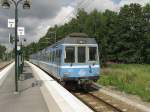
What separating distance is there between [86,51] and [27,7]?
4106 millimetres

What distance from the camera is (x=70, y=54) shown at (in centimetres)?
2044

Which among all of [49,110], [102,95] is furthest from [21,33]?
[49,110]

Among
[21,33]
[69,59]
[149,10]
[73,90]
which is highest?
[149,10]

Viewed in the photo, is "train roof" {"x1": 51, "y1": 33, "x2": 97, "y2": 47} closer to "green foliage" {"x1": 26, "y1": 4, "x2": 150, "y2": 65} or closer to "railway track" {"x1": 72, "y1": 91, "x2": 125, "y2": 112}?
"railway track" {"x1": 72, "y1": 91, "x2": 125, "y2": 112}

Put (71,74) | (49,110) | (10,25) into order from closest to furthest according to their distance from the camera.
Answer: (49,110) → (10,25) → (71,74)

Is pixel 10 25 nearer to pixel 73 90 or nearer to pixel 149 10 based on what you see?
pixel 73 90

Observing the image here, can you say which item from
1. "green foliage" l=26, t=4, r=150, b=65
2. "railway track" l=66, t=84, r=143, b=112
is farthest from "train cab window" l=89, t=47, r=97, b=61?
"green foliage" l=26, t=4, r=150, b=65

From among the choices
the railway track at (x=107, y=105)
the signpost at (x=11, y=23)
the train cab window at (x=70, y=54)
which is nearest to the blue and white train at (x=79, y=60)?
the train cab window at (x=70, y=54)

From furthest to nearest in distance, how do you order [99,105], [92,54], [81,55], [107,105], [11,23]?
[92,54], [81,55], [11,23], [99,105], [107,105]

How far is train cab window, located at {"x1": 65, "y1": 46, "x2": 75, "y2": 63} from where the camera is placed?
20359mm

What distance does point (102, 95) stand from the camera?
63.9ft

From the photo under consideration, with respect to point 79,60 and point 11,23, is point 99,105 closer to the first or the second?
point 79,60

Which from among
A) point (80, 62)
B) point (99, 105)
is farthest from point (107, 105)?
point (80, 62)

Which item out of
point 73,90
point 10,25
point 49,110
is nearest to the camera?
point 49,110
